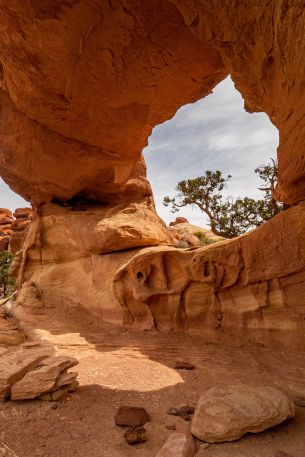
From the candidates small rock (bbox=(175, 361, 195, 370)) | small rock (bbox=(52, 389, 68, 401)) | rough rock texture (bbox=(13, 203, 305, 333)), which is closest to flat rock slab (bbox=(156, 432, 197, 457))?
small rock (bbox=(52, 389, 68, 401))

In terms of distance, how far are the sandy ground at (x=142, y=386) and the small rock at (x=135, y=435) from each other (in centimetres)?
5

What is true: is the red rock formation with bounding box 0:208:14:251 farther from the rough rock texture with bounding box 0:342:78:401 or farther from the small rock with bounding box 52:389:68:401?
the small rock with bounding box 52:389:68:401

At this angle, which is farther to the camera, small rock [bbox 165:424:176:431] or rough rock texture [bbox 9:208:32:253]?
A: rough rock texture [bbox 9:208:32:253]

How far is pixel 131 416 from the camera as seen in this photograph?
357cm

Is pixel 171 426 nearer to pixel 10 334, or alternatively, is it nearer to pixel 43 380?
pixel 43 380

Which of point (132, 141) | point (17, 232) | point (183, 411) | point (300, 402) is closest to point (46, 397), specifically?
point (183, 411)

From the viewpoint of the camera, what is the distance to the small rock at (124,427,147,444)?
3127 mm

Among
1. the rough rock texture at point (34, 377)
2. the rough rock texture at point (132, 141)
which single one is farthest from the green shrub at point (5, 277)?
the rough rock texture at point (34, 377)

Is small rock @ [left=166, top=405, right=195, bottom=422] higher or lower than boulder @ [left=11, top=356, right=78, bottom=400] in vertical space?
lower

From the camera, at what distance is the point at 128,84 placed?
6.82 meters

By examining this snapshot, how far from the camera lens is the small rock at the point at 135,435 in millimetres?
3127

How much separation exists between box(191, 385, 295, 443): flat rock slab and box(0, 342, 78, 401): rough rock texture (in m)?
1.95

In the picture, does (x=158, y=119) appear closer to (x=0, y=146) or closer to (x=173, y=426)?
(x=0, y=146)

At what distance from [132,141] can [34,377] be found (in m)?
7.15
